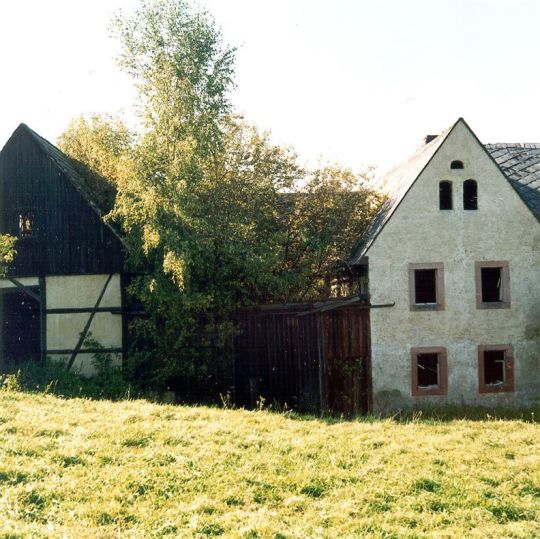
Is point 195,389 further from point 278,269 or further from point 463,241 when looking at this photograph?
point 463,241

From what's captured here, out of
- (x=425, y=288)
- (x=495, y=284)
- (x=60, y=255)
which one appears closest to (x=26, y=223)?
(x=60, y=255)

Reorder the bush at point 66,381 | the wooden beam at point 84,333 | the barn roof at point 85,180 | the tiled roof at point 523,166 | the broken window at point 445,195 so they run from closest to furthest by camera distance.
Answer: the bush at point 66,381 < the wooden beam at point 84,333 < the broken window at point 445,195 < the barn roof at point 85,180 < the tiled roof at point 523,166

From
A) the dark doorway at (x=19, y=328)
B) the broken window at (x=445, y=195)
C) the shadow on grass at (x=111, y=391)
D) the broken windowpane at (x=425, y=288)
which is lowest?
the shadow on grass at (x=111, y=391)

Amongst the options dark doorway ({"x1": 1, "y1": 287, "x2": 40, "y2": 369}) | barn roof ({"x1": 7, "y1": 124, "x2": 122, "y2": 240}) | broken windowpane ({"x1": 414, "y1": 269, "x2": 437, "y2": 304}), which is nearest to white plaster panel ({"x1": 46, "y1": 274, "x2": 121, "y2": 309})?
barn roof ({"x1": 7, "y1": 124, "x2": 122, "y2": 240})

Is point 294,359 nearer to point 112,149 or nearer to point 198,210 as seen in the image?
point 198,210

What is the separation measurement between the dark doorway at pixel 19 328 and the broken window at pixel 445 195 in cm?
1314

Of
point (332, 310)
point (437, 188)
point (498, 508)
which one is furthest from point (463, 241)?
point (498, 508)

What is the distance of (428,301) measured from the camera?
16.0 m

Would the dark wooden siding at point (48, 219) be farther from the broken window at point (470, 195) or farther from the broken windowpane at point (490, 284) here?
the broken windowpane at point (490, 284)

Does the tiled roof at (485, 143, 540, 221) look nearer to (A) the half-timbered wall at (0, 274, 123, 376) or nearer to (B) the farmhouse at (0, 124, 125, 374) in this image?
(B) the farmhouse at (0, 124, 125, 374)

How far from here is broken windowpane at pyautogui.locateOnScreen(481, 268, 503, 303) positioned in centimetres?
1580

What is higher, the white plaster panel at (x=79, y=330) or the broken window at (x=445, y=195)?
the broken window at (x=445, y=195)

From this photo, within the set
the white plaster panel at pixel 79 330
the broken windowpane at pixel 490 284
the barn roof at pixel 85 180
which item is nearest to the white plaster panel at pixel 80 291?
the white plaster panel at pixel 79 330

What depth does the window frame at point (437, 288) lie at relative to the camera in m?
15.1
